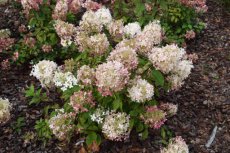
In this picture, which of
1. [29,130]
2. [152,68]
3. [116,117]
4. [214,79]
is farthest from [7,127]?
[214,79]

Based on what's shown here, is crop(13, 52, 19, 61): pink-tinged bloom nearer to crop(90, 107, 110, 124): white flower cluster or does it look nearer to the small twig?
crop(90, 107, 110, 124): white flower cluster

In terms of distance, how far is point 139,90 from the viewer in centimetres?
344

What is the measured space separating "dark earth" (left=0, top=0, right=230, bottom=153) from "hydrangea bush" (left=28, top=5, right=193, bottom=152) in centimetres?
22

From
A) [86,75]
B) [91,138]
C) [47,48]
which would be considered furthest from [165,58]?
[47,48]

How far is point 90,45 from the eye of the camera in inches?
145

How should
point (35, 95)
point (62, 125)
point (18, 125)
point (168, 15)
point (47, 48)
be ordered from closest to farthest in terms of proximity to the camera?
point (62, 125) → point (18, 125) → point (35, 95) → point (47, 48) → point (168, 15)

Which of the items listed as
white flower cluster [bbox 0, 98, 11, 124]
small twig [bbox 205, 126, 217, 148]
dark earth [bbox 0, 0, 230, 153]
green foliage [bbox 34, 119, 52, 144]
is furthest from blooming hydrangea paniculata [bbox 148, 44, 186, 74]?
white flower cluster [bbox 0, 98, 11, 124]

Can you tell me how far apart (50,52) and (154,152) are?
2038 millimetres

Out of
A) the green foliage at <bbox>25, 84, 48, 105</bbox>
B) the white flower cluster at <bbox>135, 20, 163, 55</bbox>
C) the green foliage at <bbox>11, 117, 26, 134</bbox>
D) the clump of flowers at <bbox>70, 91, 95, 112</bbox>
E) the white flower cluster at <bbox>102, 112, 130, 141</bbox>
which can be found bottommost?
the green foliage at <bbox>11, 117, 26, 134</bbox>

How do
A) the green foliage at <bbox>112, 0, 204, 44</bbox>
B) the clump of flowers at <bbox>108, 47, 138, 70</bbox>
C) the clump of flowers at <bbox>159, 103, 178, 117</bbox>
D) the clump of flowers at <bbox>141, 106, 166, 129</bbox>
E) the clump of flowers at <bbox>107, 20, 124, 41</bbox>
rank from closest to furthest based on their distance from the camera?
the clump of flowers at <bbox>108, 47, 138, 70</bbox>
the clump of flowers at <bbox>141, 106, 166, 129</bbox>
the clump of flowers at <bbox>107, 20, 124, 41</bbox>
the clump of flowers at <bbox>159, 103, 178, 117</bbox>
the green foliage at <bbox>112, 0, 204, 44</bbox>

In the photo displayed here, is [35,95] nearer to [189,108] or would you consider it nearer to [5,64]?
[5,64]

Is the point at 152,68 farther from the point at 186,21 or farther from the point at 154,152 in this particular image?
the point at 186,21

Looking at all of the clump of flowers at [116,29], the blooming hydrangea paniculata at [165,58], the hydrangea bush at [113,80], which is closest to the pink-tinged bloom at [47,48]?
the hydrangea bush at [113,80]

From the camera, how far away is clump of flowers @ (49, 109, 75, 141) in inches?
148
